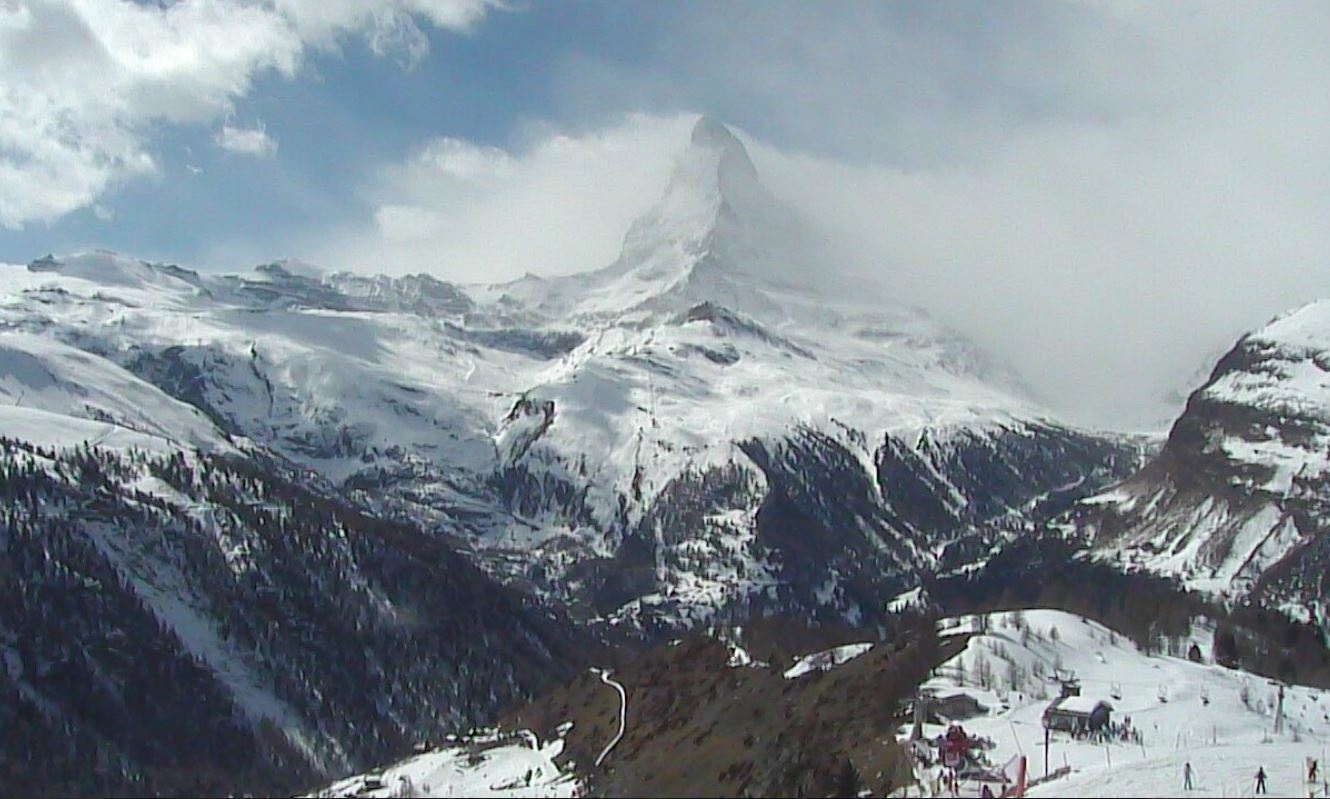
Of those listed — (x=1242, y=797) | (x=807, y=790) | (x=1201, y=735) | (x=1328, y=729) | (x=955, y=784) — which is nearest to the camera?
(x=1242, y=797)

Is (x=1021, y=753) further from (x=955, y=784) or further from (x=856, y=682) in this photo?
(x=856, y=682)

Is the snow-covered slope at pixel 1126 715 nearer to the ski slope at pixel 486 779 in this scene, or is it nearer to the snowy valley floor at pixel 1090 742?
the snowy valley floor at pixel 1090 742

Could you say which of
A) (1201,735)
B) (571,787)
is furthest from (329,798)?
(1201,735)

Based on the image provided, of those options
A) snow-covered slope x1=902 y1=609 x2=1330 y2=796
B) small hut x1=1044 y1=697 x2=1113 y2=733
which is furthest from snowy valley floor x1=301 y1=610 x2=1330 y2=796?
small hut x1=1044 y1=697 x2=1113 y2=733

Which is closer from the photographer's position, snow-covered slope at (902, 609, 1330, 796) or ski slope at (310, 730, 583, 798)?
snow-covered slope at (902, 609, 1330, 796)

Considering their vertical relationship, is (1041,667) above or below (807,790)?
above

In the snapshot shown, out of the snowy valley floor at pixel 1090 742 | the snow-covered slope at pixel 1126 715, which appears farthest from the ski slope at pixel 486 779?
the snow-covered slope at pixel 1126 715

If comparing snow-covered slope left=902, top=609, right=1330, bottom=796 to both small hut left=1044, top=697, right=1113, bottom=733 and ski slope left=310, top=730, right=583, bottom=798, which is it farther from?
ski slope left=310, top=730, right=583, bottom=798

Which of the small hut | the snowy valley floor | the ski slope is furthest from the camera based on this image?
the ski slope
